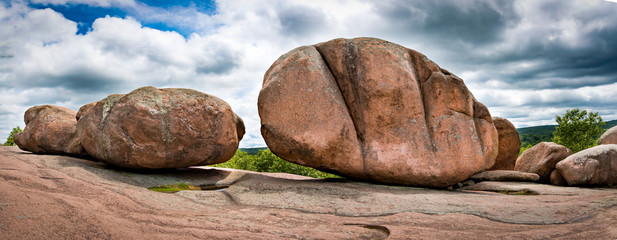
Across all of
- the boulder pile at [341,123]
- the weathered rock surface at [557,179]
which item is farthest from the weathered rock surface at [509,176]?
the boulder pile at [341,123]

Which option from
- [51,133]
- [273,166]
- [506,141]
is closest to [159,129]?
[51,133]

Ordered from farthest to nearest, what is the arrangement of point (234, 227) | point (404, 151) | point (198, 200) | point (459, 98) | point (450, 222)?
1. point (459, 98)
2. point (404, 151)
3. point (198, 200)
4. point (450, 222)
5. point (234, 227)

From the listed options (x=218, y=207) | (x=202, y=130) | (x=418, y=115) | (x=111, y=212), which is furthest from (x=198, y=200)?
(x=418, y=115)

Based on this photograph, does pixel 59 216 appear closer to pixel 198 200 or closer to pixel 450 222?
pixel 198 200

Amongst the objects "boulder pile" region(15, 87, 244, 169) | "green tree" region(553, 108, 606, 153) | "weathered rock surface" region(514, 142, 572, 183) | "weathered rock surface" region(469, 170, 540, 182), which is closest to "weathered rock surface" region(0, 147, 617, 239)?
Answer: "boulder pile" region(15, 87, 244, 169)

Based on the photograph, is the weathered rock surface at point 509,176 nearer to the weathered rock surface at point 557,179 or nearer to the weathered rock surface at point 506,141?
the weathered rock surface at point 557,179

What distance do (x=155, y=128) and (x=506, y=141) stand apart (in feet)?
44.0

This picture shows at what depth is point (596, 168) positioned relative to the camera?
40.7 ft

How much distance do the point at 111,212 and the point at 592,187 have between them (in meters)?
14.1

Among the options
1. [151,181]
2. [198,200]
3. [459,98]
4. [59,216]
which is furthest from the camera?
[459,98]

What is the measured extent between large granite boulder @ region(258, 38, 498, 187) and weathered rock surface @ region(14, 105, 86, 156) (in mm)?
7217

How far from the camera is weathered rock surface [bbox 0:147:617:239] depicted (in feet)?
16.0

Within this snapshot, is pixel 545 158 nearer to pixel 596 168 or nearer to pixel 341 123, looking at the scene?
pixel 596 168

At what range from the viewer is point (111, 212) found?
578cm
